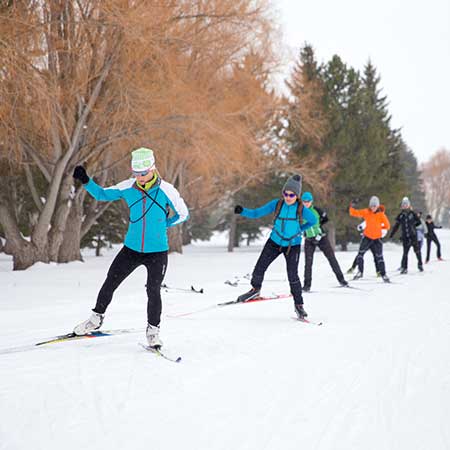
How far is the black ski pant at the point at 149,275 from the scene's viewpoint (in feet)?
15.0

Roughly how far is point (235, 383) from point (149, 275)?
1399 millimetres

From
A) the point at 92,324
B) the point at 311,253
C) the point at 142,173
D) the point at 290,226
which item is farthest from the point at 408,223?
the point at 92,324

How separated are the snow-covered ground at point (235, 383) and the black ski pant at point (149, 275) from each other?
0.42 m

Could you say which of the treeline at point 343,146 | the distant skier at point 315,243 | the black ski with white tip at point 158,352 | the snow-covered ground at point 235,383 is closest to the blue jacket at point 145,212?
the black ski with white tip at point 158,352

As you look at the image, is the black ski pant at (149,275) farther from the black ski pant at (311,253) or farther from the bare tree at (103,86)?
the bare tree at (103,86)

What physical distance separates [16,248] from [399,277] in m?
10.4

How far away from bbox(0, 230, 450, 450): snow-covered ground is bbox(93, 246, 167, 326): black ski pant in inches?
16.7

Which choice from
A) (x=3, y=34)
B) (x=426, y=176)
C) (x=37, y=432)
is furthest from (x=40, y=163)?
(x=426, y=176)

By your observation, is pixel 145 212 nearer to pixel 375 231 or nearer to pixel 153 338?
pixel 153 338

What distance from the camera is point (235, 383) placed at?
378 centimetres

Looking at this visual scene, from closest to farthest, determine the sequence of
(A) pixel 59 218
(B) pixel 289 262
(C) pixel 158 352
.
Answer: (C) pixel 158 352
(B) pixel 289 262
(A) pixel 59 218

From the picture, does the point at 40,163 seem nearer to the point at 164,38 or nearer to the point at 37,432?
the point at 164,38

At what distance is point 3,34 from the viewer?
9227 mm

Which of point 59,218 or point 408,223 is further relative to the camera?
point 59,218
